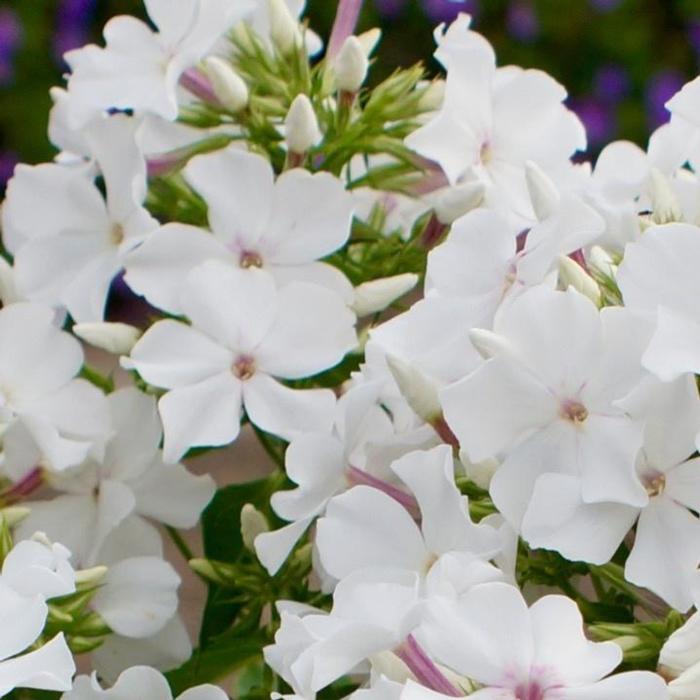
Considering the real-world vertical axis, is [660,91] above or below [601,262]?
below

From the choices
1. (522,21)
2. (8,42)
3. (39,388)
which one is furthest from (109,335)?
(522,21)

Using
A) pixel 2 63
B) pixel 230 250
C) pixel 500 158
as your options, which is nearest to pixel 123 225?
pixel 230 250

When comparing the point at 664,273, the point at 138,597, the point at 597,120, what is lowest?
the point at 597,120

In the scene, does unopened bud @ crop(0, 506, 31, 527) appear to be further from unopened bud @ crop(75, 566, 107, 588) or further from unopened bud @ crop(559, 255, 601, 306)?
unopened bud @ crop(559, 255, 601, 306)

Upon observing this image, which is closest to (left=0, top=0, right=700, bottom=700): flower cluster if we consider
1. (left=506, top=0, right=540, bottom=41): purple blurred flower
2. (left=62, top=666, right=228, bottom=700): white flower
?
(left=62, top=666, right=228, bottom=700): white flower

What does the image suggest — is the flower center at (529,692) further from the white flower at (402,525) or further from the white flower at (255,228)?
the white flower at (255,228)

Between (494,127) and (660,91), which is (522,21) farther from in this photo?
(494,127)

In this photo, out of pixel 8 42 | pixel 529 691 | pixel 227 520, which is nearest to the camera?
pixel 529 691
